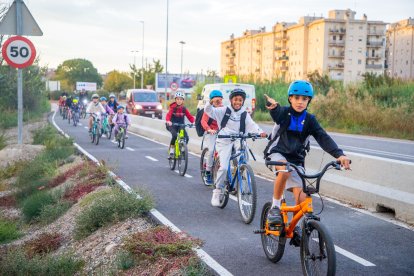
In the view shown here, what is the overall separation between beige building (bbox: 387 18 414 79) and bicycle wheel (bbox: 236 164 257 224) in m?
118

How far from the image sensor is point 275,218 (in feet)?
18.9

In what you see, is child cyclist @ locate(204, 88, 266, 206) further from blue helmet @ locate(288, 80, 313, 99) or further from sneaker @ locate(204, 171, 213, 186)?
blue helmet @ locate(288, 80, 313, 99)

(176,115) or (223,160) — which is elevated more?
(176,115)

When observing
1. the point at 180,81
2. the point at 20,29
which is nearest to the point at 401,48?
the point at 180,81

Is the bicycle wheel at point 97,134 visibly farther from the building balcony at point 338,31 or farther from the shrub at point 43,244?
the building balcony at point 338,31

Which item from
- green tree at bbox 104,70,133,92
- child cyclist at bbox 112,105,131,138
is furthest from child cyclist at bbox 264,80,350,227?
green tree at bbox 104,70,133,92

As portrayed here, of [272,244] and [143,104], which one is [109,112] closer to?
[272,244]

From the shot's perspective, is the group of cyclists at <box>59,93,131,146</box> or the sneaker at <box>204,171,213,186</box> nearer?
the sneaker at <box>204,171,213,186</box>

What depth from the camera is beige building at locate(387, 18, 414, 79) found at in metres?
122

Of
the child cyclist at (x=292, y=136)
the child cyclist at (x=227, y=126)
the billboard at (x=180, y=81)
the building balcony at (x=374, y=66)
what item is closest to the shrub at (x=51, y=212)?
the child cyclist at (x=227, y=126)

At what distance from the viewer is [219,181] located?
349 inches

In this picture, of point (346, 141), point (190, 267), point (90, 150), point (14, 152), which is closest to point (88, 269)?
point (190, 267)

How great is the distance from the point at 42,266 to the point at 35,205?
14.3ft

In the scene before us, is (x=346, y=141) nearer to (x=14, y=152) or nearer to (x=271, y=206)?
(x=14, y=152)
